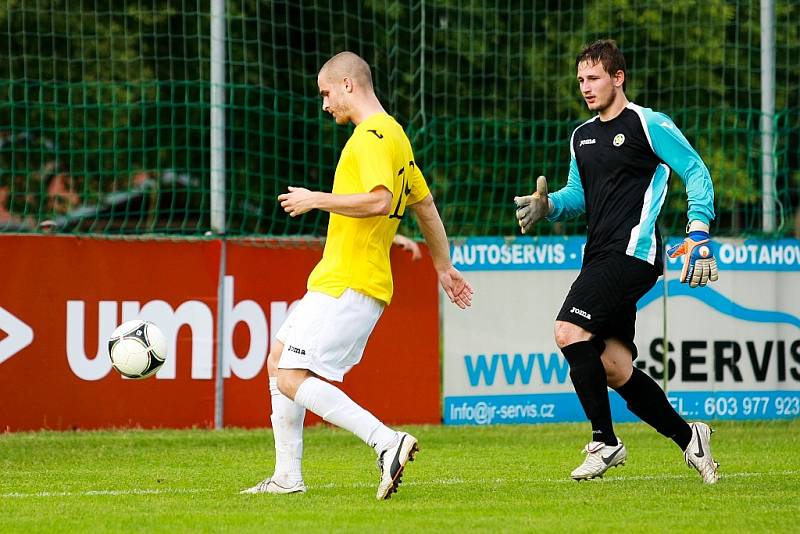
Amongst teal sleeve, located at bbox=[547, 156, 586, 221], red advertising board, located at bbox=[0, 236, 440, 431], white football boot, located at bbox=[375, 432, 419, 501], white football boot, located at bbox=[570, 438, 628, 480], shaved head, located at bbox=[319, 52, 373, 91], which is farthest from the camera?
red advertising board, located at bbox=[0, 236, 440, 431]

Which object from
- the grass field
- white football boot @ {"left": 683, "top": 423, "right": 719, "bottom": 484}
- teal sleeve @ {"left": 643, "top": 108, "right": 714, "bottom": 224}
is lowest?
the grass field

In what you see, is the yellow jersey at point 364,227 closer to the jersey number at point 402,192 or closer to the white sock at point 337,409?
the jersey number at point 402,192

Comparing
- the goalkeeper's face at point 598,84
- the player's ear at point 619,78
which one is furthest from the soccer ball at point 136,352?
the player's ear at point 619,78

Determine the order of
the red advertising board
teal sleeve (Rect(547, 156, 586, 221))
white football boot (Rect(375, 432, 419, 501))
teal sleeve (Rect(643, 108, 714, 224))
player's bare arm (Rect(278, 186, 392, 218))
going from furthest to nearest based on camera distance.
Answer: the red advertising board
teal sleeve (Rect(547, 156, 586, 221))
teal sleeve (Rect(643, 108, 714, 224))
white football boot (Rect(375, 432, 419, 501))
player's bare arm (Rect(278, 186, 392, 218))

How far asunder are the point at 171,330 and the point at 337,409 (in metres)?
4.48

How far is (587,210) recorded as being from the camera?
25.1 feet

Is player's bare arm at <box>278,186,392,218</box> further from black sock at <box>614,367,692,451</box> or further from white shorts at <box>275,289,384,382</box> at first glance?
black sock at <box>614,367,692,451</box>

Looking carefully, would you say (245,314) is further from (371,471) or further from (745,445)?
(745,445)

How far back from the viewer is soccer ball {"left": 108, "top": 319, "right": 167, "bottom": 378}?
25.9 ft

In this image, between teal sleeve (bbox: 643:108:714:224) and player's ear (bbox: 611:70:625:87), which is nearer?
teal sleeve (bbox: 643:108:714:224)

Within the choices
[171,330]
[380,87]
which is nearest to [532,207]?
[171,330]

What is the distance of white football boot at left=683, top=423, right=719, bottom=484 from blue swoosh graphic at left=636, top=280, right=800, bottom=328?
14.0 ft

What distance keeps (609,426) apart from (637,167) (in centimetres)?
134

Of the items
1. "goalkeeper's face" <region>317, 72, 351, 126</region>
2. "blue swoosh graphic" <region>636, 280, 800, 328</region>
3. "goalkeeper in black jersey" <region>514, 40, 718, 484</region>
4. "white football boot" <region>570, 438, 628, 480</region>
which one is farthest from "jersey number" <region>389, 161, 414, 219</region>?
"blue swoosh graphic" <region>636, 280, 800, 328</region>
